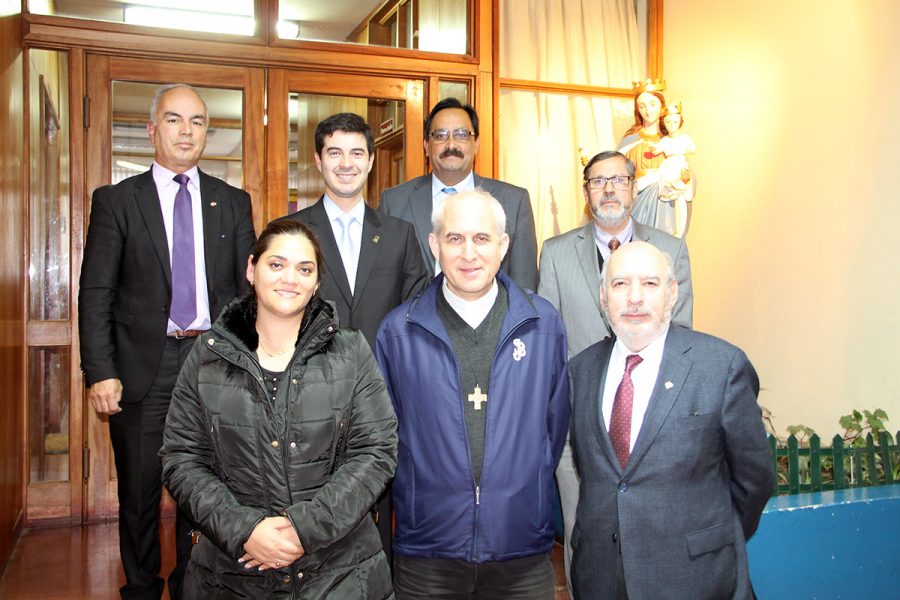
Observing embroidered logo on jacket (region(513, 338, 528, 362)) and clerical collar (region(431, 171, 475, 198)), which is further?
clerical collar (region(431, 171, 475, 198))

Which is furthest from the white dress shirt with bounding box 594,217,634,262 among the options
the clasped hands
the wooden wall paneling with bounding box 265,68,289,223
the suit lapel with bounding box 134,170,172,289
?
the wooden wall paneling with bounding box 265,68,289,223

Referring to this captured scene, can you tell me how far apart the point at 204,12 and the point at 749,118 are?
10.5 ft

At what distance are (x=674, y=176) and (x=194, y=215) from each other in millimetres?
2871

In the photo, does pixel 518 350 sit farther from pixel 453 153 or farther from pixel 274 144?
pixel 274 144

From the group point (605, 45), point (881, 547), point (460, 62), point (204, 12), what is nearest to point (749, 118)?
point (605, 45)

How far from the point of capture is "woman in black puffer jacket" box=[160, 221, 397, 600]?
1749 millimetres

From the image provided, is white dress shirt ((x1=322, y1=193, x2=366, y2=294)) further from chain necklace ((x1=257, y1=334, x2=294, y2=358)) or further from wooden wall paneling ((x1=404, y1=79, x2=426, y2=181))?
wooden wall paneling ((x1=404, y1=79, x2=426, y2=181))

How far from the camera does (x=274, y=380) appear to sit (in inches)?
72.2

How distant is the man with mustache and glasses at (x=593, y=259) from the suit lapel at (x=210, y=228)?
115 cm

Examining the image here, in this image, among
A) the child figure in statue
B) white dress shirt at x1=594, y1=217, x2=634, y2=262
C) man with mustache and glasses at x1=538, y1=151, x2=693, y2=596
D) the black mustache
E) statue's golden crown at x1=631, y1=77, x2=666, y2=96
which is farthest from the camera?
statue's golden crown at x1=631, y1=77, x2=666, y2=96

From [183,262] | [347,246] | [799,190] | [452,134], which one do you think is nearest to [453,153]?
[452,134]

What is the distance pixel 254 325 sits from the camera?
1914 millimetres

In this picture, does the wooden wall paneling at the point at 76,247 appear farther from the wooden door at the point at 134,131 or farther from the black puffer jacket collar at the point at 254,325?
→ the black puffer jacket collar at the point at 254,325

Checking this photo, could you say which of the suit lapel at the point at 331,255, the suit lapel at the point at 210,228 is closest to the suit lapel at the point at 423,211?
the suit lapel at the point at 331,255
